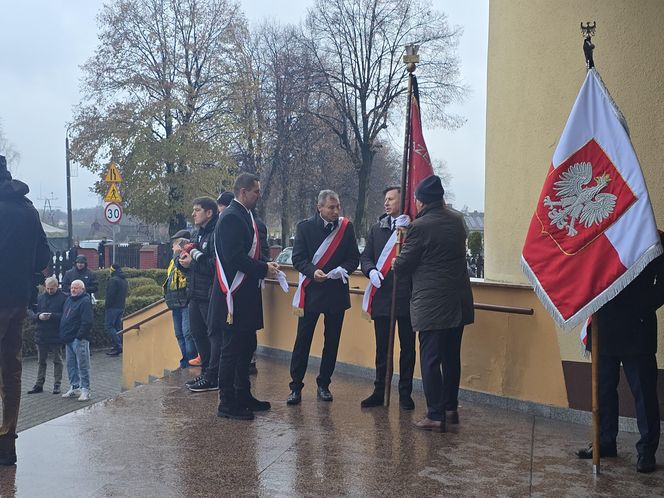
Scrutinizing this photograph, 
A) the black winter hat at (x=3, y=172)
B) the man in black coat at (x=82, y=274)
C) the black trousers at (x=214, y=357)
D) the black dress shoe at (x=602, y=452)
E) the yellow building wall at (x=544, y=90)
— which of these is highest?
the yellow building wall at (x=544, y=90)

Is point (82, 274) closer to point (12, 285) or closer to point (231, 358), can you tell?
point (231, 358)

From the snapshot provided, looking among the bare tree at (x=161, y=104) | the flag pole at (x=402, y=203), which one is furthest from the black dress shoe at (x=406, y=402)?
the bare tree at (x=161, y=104)

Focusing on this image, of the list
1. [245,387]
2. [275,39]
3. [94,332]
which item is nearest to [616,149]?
[245,387]

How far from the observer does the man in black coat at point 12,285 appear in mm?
5398

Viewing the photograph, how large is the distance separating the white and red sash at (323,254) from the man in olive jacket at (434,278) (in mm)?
1056

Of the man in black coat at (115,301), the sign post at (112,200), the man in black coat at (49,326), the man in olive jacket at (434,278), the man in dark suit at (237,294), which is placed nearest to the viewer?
the man in olive jacket at (434,278)

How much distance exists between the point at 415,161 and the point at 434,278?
1.50 m

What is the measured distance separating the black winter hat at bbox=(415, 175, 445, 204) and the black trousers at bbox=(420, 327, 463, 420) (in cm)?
103

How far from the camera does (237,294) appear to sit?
6.70 m

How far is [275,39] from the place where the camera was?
41.0m

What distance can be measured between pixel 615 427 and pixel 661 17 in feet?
10.3

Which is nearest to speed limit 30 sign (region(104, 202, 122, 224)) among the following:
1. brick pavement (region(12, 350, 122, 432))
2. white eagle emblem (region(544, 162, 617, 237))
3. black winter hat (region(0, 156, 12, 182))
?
brick pavement (region(12, 350, 122, 432))

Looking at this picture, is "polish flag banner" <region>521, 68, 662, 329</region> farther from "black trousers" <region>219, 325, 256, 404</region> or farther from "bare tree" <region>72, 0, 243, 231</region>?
"bare tree" <region>72, 0, 243, 231</region>

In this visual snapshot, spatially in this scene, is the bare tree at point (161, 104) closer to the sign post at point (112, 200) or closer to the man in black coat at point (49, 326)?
the sign post at point (112, 200)
